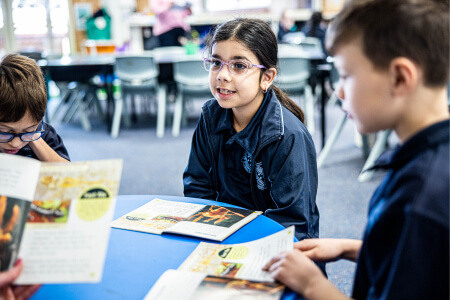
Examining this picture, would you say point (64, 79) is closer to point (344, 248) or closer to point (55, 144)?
point (55, 144)

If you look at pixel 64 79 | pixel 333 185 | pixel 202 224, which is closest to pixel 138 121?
pixel 64 79

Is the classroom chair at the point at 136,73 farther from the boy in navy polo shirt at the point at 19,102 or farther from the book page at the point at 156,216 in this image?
the book page at the point at 156,216

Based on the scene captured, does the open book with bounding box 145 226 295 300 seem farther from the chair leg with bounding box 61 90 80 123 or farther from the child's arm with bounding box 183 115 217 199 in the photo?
the chair leg with bounding box 61 90 80 123

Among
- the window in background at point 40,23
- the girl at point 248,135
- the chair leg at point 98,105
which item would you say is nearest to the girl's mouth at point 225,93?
the girl at point 248,135

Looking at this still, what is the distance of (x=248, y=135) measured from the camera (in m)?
1.42

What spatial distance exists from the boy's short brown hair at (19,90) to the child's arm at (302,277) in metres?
0.85

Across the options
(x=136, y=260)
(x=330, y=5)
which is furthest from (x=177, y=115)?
(x=330, y=5)

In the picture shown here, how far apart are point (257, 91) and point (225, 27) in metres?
0.25

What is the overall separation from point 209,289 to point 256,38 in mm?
1010

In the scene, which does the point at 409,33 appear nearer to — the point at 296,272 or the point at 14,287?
the point at 296,272

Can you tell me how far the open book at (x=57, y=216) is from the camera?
2.21 feet

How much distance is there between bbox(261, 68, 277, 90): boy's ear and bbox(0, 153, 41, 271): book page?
0.98 m

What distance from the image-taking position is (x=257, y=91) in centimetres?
155

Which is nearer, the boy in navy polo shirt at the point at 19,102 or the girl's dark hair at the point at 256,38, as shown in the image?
the boy in navy polo shirt at the point at 19,102
